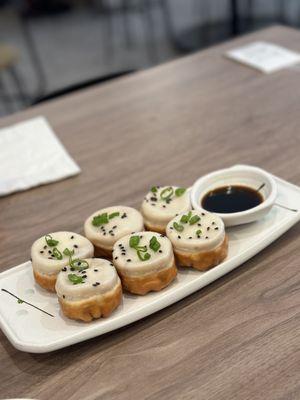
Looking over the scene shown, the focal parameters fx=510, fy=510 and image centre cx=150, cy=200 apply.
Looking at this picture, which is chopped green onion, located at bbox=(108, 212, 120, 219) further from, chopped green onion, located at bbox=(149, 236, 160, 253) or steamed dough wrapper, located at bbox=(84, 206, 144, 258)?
chopped green onion, located at bbox=(149, 236, 160, 253)

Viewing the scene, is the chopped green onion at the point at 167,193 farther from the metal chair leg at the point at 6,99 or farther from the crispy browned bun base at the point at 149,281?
the metal chair leg at the point at 6,99

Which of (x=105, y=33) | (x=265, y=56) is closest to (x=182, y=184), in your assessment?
(x=265, y=56)

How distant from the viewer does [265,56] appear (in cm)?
191

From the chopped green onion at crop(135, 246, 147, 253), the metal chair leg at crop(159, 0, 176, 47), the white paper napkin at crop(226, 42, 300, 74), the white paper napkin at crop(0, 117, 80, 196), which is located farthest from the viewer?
the metal chair leg at crop(159, 0, 176, 47)

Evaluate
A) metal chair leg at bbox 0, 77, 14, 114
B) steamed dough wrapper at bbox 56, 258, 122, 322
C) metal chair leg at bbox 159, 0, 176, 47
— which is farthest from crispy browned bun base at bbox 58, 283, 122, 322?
metal chair leg at bbox 159, 0, 176, 47

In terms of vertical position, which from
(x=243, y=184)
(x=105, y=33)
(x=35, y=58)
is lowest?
(x=105, y=33)

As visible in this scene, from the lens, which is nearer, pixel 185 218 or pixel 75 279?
pixel 75 279

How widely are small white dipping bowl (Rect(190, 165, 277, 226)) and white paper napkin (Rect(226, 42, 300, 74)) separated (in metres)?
0.80

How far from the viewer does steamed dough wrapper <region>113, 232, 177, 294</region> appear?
2.89 feet

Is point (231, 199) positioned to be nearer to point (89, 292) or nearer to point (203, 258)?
point (203, 258)

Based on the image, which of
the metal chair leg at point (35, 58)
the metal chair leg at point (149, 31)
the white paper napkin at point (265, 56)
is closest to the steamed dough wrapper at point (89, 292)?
the white paper napkin at point (265, 56)

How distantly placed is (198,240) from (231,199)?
22 cm

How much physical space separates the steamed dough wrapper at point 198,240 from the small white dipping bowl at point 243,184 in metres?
0.07

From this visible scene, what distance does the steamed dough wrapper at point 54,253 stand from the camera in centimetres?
92
